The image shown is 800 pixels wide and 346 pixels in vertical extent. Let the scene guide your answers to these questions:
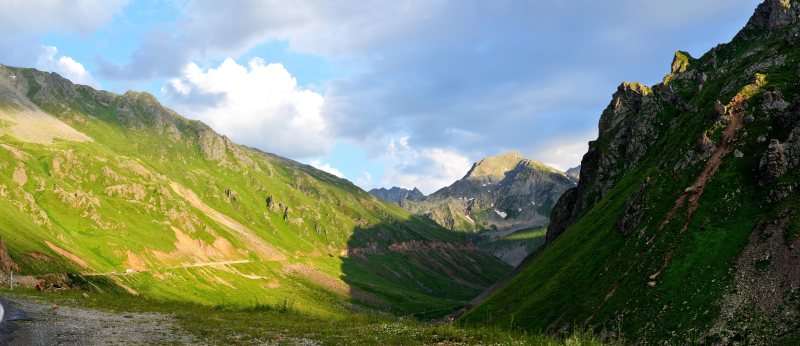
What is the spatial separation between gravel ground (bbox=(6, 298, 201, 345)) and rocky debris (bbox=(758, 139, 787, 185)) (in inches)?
3480

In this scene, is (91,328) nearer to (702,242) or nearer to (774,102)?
(702,242)

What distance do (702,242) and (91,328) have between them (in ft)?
274

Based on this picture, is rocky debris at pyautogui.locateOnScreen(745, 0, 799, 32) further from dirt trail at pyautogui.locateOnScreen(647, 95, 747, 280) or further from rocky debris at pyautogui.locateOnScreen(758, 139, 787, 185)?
rocky debris at pyautogui.locateOnScreen(758, 139, 787, 185)

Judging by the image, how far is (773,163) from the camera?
260 ft

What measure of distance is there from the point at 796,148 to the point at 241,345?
296 feet

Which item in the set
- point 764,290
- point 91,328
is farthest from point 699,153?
point 91,328

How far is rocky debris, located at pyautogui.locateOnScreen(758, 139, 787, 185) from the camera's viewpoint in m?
78.0

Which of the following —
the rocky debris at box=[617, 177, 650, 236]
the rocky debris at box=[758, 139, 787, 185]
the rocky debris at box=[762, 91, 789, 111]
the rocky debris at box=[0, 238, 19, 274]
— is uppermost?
the rocky debris at box=[762, 91, 789, 111]

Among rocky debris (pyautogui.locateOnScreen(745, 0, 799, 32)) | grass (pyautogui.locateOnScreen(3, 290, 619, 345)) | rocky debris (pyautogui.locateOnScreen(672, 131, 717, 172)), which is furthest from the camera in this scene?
rocky debris (pyautogui.locateOnScreen(745, 0, 799, 32))

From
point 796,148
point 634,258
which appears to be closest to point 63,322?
point 634,258

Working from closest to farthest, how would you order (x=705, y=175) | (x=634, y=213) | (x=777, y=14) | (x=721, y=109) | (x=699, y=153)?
(x=705, y=175), (x=699, y=153), (x=634, y=213), (x=721, y=109), (x=777, y=14)

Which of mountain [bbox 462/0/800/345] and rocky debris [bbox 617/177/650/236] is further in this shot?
rocky debris [bbox 617/177/650/236]

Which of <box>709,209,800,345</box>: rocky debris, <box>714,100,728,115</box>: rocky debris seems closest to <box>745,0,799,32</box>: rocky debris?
<box>714,100,728,115</box>: rocky debris

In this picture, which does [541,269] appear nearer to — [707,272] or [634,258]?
[634,258]
